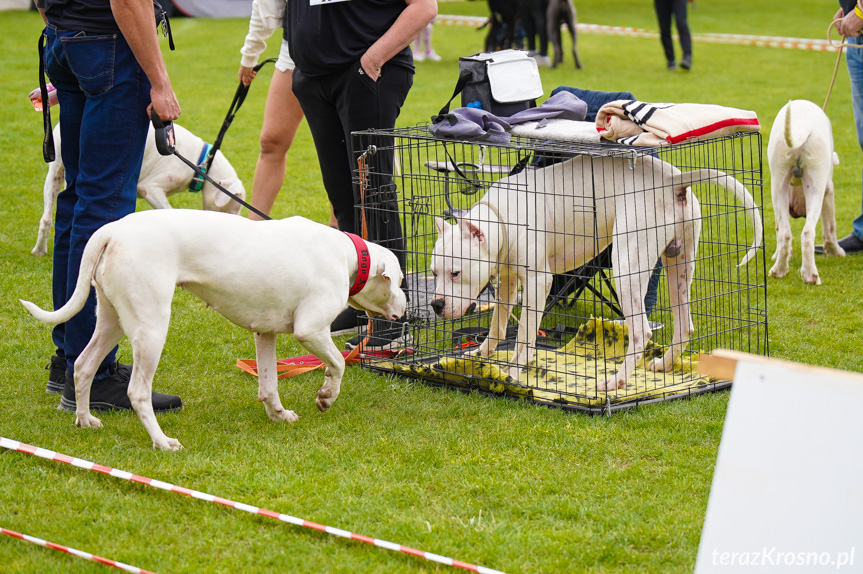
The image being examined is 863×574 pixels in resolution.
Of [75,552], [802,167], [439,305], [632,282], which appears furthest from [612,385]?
[802,167]

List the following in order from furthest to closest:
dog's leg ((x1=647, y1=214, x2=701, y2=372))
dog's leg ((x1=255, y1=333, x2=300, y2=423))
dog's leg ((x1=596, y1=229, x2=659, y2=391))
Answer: dog's leg ((x1=647, y1=214, x2=701, y2=372))
dog's leg ((x1=596, y1=229, x2=659, y2=391))
dog's leg ((x1=255, y1=333, x2=300, y2=423))

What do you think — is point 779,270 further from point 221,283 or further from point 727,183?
point 221,283

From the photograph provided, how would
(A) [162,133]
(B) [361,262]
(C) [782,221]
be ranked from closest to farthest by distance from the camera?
(A) [162,133]
(B) [361,262]
(C) [782,221]

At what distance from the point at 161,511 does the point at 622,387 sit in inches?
80.8

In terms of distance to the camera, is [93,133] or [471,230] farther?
[471,230]

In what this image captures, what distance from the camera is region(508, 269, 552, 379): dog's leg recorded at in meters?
4.16

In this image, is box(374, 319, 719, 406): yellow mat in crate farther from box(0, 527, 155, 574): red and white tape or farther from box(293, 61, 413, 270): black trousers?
box(0, 527, 155, 574): red and white tape

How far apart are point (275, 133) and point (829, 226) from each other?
12.2ft

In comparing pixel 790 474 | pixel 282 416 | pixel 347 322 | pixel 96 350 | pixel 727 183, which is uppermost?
pixel 727 183

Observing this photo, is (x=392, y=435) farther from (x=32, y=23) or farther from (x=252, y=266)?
(x=32, y=23)

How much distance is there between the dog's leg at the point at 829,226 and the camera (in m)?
6.15

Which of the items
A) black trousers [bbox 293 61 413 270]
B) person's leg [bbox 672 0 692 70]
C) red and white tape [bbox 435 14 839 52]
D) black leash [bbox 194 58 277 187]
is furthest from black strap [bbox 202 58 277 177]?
red and white tape [bbox 435 14 839 52]

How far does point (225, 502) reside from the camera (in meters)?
2.88

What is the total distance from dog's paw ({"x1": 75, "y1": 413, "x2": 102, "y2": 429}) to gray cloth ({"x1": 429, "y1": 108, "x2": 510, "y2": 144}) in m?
1.87
